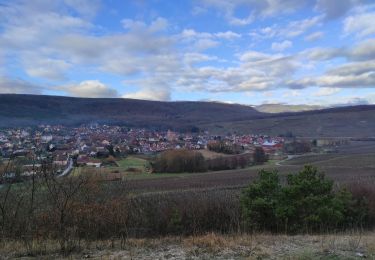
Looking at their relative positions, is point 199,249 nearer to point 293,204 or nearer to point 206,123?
point 293,204

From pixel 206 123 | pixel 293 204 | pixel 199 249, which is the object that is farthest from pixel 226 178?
pixel 206 123

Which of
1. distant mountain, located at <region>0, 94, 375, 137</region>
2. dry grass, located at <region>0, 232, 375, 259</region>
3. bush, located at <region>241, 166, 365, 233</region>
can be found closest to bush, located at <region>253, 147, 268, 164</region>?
bush, located at <region>241, 166, 365, 233</region>

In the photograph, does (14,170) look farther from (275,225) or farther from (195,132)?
(195,132)

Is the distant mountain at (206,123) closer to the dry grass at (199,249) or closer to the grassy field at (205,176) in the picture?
the grassy field at (205,176)

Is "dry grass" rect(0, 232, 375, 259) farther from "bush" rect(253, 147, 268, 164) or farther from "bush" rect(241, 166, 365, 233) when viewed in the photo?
"bush" rect(253, 147, 268, 164)

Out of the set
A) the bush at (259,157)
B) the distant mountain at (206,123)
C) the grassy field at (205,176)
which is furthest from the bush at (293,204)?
the distant mountain at (206,123)

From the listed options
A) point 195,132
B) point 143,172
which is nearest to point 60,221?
point 143,172
